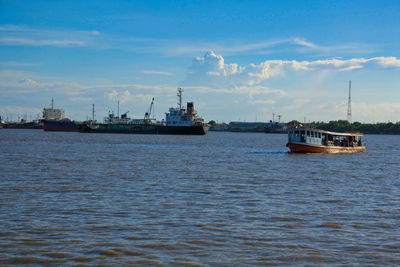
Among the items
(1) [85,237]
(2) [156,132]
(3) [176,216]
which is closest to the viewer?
(1) [85,237]

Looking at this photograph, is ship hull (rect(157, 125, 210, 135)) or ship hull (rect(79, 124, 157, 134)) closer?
ship hull (rect(157, 125, 210, 135))

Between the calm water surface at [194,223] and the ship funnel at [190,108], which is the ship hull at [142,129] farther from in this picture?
the calm water surface at [194,223]

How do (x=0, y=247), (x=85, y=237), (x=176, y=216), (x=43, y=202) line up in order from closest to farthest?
1. (x=0, y=247)
2. (x=85, y=237)
3. (x=176, y=216)
4. (x=43, y=202)

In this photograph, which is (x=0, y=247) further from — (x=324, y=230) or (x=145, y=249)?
(x=324, y=230)

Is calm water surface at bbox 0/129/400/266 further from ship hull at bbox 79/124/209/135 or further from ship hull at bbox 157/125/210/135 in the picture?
ship hull at bbox 79/124/209/135

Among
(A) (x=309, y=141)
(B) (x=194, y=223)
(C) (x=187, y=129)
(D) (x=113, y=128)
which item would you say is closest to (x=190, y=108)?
(C) (x=187, y=129)

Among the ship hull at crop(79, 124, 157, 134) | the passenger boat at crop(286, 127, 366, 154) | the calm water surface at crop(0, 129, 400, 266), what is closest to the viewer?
the calm water surface at crop(0, 129, 400, 266)

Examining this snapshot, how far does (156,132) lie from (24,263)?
16313 centimetres

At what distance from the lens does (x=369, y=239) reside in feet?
44.7

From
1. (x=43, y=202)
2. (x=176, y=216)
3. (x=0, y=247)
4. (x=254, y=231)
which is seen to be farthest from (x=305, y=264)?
(x=43, y=202)

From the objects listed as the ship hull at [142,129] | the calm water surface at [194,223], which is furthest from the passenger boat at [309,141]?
the ship hull at [142,129]

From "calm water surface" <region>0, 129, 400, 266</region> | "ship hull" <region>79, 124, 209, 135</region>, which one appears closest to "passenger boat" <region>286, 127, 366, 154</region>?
"calm water surface" <region>0, 129, 400, 266</region>

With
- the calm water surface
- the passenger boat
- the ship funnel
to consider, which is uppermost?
the ship funnel

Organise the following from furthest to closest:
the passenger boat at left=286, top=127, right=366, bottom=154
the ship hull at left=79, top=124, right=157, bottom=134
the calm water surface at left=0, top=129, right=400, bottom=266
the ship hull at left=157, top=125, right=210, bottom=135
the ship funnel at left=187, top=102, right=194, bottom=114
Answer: the ship hull at left=79, top=124, right=157, bottom=134
the ship funnel at left=187, top=102, right=194, bottom=114
the ship hull at left=157, top=125, right=210, bottom=135
the passenger boat at left=286, top=127, right=366, bottom=154
the calm water surface at left=0, top=129, right=400, bottom=266
